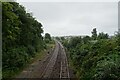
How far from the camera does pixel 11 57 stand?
1412 inches

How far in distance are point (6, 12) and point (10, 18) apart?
1.16m

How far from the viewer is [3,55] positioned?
3394 centimetres

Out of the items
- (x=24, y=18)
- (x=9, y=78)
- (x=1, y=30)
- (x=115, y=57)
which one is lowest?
(x=9, y=78)

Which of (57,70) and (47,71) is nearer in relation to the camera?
(47,71)

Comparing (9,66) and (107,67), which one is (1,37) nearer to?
(9,66)

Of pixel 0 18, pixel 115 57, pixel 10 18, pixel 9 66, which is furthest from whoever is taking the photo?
pixel 9 66

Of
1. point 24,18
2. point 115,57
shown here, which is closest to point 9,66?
point 115,57

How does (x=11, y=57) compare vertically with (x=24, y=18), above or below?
below

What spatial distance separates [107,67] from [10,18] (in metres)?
13.1

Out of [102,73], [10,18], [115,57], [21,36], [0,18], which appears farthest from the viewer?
[21,36]

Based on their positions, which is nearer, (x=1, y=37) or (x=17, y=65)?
(x=1, y=37)

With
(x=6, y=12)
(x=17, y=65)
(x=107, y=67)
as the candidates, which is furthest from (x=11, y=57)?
(x=107, y=67)

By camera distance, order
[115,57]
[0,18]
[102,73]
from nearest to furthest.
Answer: [102,73]
[115,57]
[0,18]

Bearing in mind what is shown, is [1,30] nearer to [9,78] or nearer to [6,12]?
[6,12]
